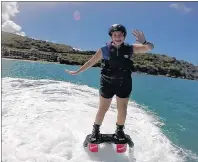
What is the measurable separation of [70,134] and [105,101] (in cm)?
80

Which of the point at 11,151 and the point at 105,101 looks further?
the point at 105,101

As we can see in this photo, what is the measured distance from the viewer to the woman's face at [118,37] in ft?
15.9

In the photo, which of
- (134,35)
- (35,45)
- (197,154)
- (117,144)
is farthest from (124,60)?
(35,45)

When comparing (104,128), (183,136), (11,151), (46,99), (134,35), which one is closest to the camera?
(11,151)

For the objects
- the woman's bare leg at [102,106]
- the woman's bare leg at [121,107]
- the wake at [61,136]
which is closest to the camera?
the wake at [61,136]

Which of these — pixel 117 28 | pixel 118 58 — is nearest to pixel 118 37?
pixel 117 28

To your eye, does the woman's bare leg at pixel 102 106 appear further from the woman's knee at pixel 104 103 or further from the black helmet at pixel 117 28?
the black helmet at pixel 117 28

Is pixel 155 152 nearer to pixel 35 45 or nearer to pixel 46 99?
pixel 46 99

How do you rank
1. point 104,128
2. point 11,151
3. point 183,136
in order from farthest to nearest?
point 183,136 → point 104,128 → point 11,151

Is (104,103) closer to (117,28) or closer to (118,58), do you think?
(118,58)

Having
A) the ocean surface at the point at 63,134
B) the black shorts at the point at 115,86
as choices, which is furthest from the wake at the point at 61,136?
the black shorts at the point at 115,86

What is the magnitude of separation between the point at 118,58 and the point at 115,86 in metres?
0.46

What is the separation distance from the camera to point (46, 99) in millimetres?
7961

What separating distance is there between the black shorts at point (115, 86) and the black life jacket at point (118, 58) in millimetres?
145
